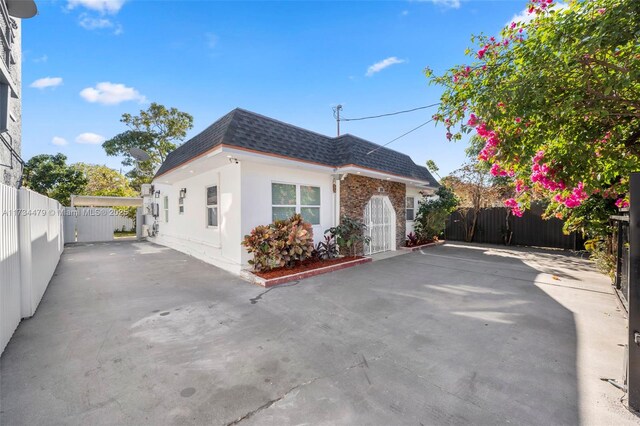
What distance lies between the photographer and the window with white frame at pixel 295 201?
23.9ft

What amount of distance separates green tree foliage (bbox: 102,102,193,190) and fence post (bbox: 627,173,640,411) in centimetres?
2551

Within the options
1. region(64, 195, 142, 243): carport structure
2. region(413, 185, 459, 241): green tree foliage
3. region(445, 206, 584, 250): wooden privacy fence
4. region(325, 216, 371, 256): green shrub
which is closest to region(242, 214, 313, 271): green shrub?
region(325, 216, 371, 256): green shrub

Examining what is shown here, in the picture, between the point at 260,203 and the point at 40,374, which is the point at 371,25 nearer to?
the point at 260,203

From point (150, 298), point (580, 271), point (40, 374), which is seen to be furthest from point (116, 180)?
point (580, 271)

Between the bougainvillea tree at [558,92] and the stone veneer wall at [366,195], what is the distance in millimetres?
4712

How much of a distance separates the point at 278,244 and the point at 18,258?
4274 millimetres

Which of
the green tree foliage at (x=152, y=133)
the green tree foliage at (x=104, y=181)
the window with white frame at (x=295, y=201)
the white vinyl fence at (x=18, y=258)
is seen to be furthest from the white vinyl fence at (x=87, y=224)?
the window with white frame at (x=295, y=201)

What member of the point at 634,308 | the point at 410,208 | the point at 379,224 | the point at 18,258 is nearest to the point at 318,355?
the point at 634,308

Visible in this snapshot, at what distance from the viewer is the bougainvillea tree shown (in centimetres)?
254

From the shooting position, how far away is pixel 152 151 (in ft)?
69.7

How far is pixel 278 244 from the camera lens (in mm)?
6207

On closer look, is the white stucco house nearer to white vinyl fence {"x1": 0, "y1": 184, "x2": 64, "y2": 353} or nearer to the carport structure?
white vinyl fence {"x1": 0, "y1": 184, "x2": 64, "y2": 353}

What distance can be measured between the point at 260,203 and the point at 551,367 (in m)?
6.27

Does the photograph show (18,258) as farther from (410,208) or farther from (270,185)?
(410,208)
